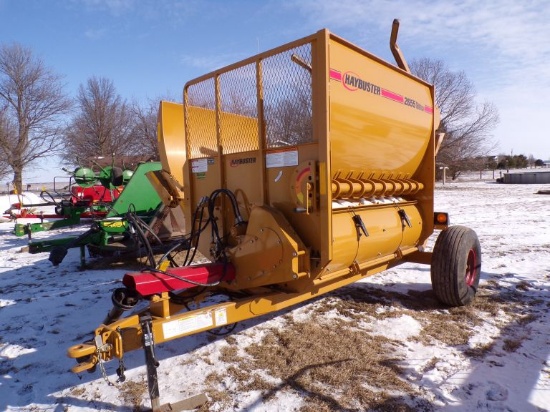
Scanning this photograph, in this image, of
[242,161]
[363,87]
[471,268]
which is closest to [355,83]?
[363,87]

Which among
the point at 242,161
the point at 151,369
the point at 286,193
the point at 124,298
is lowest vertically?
the point at 151,369

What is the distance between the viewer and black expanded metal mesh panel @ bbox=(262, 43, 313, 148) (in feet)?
11.0

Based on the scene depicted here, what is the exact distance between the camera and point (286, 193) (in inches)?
135

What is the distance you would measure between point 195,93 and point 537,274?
17.9 feet

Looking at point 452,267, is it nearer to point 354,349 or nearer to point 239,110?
point 354,349

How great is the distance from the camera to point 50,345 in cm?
401

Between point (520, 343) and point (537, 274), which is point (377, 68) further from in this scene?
point (537, 274)

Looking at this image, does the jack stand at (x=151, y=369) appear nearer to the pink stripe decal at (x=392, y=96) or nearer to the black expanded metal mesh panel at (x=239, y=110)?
the black expanded metal mesh panel at (x=239, y=110)

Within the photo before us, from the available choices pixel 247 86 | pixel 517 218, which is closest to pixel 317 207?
pixel 247 86

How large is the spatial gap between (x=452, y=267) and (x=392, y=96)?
201 cm

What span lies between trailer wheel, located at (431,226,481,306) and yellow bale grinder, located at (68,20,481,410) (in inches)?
0.5

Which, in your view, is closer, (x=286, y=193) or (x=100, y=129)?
(x=286, y=193)

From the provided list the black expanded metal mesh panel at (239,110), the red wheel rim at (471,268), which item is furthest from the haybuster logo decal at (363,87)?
the red wheel rim at (471,268)

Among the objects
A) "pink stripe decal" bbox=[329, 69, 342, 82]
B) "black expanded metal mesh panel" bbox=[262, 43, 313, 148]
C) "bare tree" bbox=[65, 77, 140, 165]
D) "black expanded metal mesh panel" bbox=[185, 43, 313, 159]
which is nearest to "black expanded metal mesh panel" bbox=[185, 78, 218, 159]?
"black expanded metal mesh panel" bbox=[185, 43, 313, 159]
